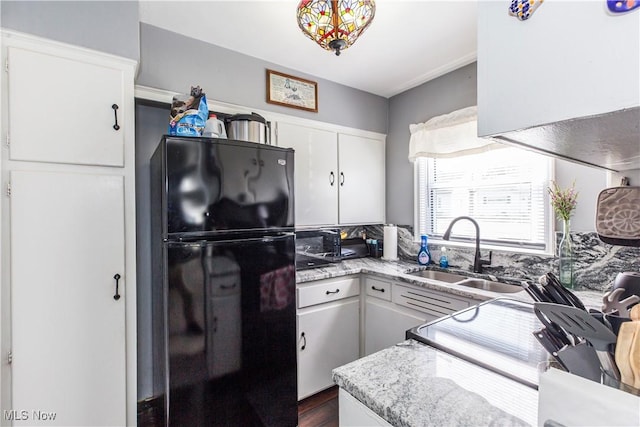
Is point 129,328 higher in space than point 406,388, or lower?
lower

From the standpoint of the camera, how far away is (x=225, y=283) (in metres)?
1.56

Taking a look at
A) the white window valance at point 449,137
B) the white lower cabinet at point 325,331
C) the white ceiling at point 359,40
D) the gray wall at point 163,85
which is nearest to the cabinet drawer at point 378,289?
the white lower cabinet at point 325,331

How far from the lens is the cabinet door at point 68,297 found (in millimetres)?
1364

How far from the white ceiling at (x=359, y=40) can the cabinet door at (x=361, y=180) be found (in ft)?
2.02

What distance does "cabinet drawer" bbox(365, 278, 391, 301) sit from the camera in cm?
226

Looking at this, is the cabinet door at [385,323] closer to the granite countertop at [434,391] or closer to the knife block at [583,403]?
the granite countertop at [434,391]

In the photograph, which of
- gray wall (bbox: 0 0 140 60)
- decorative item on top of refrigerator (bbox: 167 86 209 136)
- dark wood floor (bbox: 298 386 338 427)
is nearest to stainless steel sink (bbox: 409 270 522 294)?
dark wood floor (bbox: 298 386 338 427)

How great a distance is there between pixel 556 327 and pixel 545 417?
28 cm

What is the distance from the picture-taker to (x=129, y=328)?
1.61 m

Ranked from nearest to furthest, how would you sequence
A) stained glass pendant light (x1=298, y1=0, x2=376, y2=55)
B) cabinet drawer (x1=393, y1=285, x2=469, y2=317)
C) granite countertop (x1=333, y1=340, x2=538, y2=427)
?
granite countertop (x1=333, y1=340, x2=538, y2=427) → stained glass pendant light (x1=298, y1=0, x2=376, y2=55) → cabinet drawer (x1=393, y1=285, x2=469, y2=317)

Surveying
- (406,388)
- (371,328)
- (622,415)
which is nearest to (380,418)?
(406,388)

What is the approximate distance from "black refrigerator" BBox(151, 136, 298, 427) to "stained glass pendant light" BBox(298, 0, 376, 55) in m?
0.65

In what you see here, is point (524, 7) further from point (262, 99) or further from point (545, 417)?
point (262, 99)

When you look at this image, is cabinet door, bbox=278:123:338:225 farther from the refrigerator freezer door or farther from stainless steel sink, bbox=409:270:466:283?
stainless steel sink, bbox=409:270:466:283
